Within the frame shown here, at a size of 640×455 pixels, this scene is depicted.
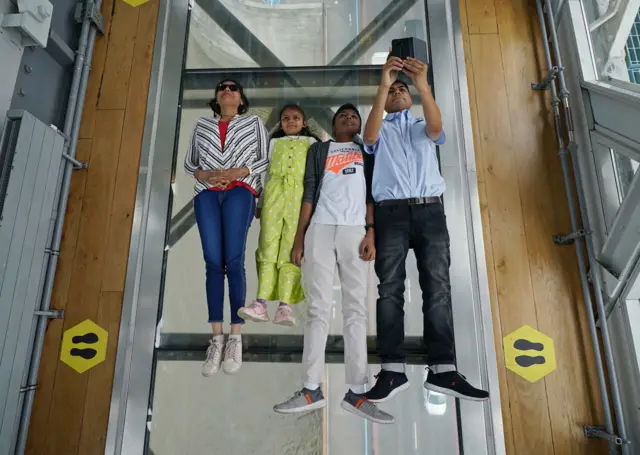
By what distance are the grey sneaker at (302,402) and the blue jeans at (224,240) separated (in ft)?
1.42

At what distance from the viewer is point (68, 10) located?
246 centimetres

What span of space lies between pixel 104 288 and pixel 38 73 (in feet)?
3.63

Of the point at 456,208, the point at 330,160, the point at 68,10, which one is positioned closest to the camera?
the point at 330,160

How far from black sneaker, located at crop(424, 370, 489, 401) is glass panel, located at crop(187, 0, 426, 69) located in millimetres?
1653

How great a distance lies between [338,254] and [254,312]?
40 cm

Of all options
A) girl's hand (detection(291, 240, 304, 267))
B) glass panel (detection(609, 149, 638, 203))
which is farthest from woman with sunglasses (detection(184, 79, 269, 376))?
glass panel (detection(609, 149, 638, 203))

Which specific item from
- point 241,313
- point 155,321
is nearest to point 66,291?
point 155,321

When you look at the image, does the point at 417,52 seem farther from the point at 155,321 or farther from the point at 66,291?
the point at 66,291

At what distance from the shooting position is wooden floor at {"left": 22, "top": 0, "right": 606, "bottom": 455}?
189cm

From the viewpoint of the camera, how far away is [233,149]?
205 centimetres

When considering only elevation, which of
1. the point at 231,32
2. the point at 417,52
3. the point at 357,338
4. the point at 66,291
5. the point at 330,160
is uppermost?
the point at 231,32

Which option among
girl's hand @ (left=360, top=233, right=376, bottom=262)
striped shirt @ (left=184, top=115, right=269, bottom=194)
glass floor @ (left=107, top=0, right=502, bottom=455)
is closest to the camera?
girl's hand @ (left=360, top=233, right=376, bottom=262)

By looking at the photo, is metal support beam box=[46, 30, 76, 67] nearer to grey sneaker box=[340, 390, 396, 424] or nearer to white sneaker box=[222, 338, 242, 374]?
white sneaker box=[222, 338, 242, 374]

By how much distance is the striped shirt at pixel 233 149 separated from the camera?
2.04 m
